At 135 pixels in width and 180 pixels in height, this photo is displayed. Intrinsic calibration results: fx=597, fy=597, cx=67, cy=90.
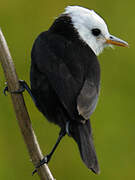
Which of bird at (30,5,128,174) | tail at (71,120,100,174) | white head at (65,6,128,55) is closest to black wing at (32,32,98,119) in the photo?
bird at (30,5,128,174)

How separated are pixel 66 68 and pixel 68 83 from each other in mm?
163

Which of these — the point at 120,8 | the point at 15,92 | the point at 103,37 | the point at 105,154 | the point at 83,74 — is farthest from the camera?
the point at 120,8

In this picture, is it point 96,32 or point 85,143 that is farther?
point 96,32

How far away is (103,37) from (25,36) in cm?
117

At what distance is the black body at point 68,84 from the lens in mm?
4699

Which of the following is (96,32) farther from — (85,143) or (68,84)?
(85,143)

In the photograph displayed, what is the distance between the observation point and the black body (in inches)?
185

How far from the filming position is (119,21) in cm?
679

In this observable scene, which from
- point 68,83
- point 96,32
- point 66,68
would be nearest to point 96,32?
point 96,32

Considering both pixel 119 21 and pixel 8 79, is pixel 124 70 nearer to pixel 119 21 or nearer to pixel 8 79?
pixel 119 21

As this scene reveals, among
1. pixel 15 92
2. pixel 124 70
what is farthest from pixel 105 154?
pixel 15 92

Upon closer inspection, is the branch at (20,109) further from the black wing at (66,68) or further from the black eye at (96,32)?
the black eye at (96,32)

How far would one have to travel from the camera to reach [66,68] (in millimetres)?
4863

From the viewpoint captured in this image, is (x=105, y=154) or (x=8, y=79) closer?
(x=8, y=79)
